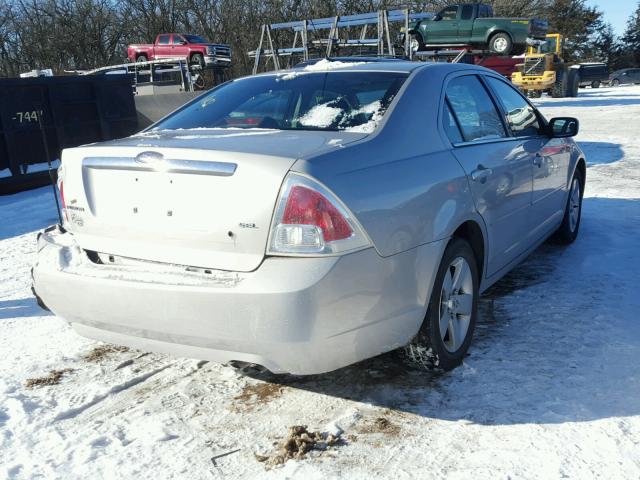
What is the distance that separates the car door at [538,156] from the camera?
434 centimetres

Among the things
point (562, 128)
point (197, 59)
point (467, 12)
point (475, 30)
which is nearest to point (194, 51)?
point (197, 59)

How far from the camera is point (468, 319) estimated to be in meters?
3.44

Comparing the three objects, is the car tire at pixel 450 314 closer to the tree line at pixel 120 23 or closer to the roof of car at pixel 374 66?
the roof of car at pixel 374 66

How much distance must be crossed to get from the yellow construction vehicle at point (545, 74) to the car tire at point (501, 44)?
6.61 m

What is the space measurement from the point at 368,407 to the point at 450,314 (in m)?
0.67

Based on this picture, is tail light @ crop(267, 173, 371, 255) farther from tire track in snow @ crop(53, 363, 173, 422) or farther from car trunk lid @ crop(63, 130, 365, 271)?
tire track in snow @ crop(53, 363, 173, 422)

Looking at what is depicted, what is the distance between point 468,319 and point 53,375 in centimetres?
227

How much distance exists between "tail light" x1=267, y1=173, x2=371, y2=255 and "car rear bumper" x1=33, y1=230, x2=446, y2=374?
0.05 m

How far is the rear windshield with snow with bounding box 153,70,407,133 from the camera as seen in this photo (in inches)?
126

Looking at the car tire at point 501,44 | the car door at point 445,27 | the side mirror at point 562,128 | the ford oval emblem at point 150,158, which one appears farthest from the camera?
the car door at point 445,27

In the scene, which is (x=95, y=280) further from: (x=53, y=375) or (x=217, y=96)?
(x=217, y=96)

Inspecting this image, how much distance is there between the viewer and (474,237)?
3.52 meters

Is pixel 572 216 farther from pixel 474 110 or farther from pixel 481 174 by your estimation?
pixel 481 174

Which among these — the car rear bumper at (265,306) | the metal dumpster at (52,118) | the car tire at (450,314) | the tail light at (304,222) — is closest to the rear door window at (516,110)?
the car tire at (450,314)
